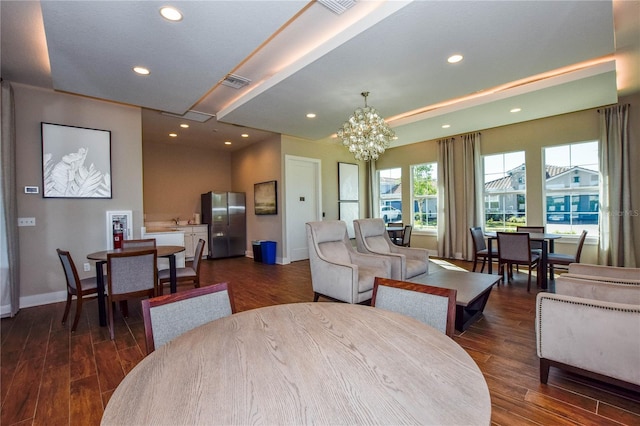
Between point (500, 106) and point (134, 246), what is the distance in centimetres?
574

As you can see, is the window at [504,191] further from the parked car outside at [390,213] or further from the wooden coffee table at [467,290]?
the wooden coffee table at [467,290]

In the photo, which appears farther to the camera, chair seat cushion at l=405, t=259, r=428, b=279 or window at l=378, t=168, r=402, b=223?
window at l=378, t=168, r=402, b=223

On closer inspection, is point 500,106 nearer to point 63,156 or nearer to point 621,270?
point 621,270

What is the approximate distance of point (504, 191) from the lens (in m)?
5.94

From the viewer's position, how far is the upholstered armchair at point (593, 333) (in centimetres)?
157

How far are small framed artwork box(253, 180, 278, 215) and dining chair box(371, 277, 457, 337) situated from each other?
5084 mm

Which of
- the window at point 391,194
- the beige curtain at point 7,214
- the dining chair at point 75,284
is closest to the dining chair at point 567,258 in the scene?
the window at point 391,194

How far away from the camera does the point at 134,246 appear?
354 cm

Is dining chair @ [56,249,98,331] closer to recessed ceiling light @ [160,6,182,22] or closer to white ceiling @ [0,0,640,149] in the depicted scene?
white ceiling @ [0,0,640,149]

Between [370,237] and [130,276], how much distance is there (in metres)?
2.90

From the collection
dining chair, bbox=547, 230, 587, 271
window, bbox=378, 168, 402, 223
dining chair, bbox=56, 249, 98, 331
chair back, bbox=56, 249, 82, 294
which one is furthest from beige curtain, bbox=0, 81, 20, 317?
window, bbox=378, 168, 402, 223

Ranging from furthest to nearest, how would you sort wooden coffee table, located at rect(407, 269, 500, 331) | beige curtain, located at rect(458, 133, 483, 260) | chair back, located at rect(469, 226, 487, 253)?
beige curtain, located at rect(458, 133, 483, 260) < chair back, located at rect(469, 226, 487, 253) < wooden coffee table, located at rect(407, 269, 500, 331)

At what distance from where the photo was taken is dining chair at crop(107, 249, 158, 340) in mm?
2617

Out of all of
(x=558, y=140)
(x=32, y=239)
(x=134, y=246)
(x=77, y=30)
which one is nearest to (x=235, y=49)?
(x=77, y=30)
